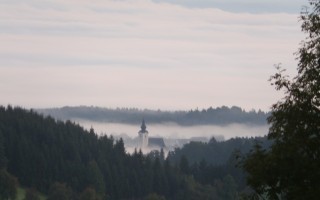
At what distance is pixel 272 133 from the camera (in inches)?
1623

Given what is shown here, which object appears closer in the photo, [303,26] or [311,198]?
[311,198]

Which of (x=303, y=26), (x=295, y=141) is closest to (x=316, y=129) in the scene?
(x=295, y=141)

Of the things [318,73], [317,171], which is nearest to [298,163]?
[317,171]

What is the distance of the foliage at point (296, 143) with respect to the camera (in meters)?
39.2

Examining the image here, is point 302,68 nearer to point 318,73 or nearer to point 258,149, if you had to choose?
point 318,73

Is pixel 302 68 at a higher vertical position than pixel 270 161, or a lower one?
higher

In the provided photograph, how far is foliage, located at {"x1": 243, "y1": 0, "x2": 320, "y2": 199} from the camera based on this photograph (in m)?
39.2

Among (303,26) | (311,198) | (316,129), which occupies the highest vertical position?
(303,26)

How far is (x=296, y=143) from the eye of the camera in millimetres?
39312

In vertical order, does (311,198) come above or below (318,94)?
below

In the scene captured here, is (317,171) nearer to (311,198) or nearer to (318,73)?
(311,198)

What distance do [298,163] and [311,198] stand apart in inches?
64.2

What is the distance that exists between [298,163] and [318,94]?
2.60 meters

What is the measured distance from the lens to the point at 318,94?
3938cm
